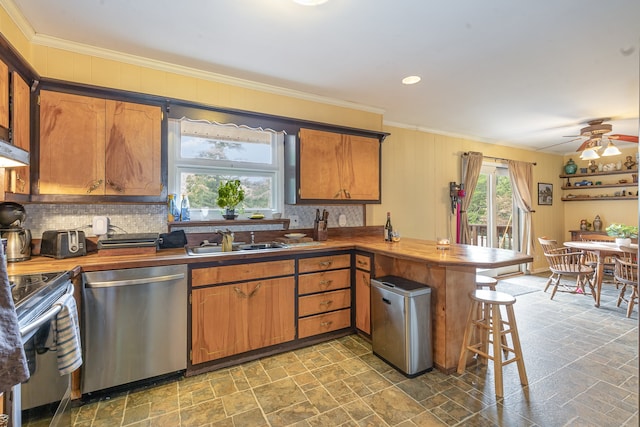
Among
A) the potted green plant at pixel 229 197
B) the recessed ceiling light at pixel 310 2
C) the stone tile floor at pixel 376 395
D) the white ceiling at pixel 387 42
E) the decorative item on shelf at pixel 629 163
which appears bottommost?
the stone tile floor at pixel 376 395

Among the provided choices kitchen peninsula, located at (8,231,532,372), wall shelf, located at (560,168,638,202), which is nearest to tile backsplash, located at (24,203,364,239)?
kitchen peninsula, located at (8,231,532,372)

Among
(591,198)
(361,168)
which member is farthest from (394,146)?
(591,198)

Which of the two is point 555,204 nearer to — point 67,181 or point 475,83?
point 475,83

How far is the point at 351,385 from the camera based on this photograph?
2182 millimetres

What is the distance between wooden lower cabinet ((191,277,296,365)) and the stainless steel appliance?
0.83m

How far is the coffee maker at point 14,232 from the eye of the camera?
1.95m

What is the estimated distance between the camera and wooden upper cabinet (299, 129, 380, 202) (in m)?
3.12

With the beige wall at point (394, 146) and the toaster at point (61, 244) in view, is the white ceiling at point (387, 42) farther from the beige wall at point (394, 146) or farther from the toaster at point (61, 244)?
the toaster at point (61, 244)

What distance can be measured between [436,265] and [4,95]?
2.97 meters

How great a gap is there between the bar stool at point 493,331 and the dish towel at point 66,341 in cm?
241

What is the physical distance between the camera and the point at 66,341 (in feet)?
4.53

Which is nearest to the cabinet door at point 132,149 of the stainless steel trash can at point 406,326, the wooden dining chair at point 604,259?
the stainless steel trash can at point 406,326

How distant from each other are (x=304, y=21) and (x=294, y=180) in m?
1.45

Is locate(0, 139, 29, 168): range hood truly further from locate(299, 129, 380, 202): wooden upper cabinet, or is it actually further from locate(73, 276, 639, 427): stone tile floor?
locate(299, 129, 380, 202): wooden upper cabinet
